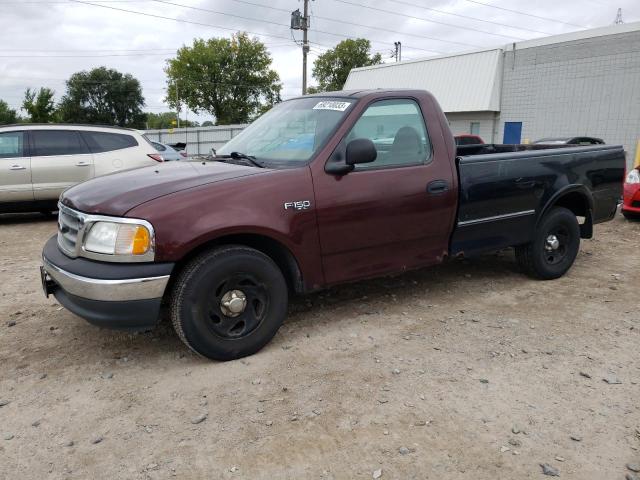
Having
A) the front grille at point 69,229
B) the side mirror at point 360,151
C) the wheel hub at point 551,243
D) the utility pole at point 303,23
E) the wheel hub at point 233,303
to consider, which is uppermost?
the utility pole at point 303,23

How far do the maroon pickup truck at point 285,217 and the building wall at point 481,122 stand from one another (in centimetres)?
1761

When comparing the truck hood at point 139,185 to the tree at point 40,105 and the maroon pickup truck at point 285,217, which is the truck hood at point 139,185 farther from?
the tree at point 40,105

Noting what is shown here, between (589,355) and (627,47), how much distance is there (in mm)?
17027

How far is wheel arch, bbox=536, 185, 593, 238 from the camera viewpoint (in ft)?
16.4

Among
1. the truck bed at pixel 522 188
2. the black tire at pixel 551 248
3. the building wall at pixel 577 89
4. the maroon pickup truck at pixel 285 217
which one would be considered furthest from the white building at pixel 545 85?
the maroon pickup truck at pixel 285 217

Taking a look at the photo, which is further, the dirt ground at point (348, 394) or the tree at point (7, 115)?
the tree at point (7, 115)

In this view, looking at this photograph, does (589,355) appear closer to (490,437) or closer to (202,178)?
(490,437)

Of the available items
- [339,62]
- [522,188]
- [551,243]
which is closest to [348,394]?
[522,188]

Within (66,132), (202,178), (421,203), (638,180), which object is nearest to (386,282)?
(421,203)

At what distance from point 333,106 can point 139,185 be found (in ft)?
5.21

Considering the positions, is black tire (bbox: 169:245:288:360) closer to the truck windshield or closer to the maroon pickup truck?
the maroon pickup truck

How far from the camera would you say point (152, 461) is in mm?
2484

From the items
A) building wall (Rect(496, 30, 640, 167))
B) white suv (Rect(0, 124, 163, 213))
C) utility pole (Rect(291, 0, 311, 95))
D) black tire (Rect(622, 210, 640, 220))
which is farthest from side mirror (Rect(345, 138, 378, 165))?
utility pole (Rect(291, 0, 311, 95))

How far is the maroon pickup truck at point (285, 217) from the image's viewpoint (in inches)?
123
